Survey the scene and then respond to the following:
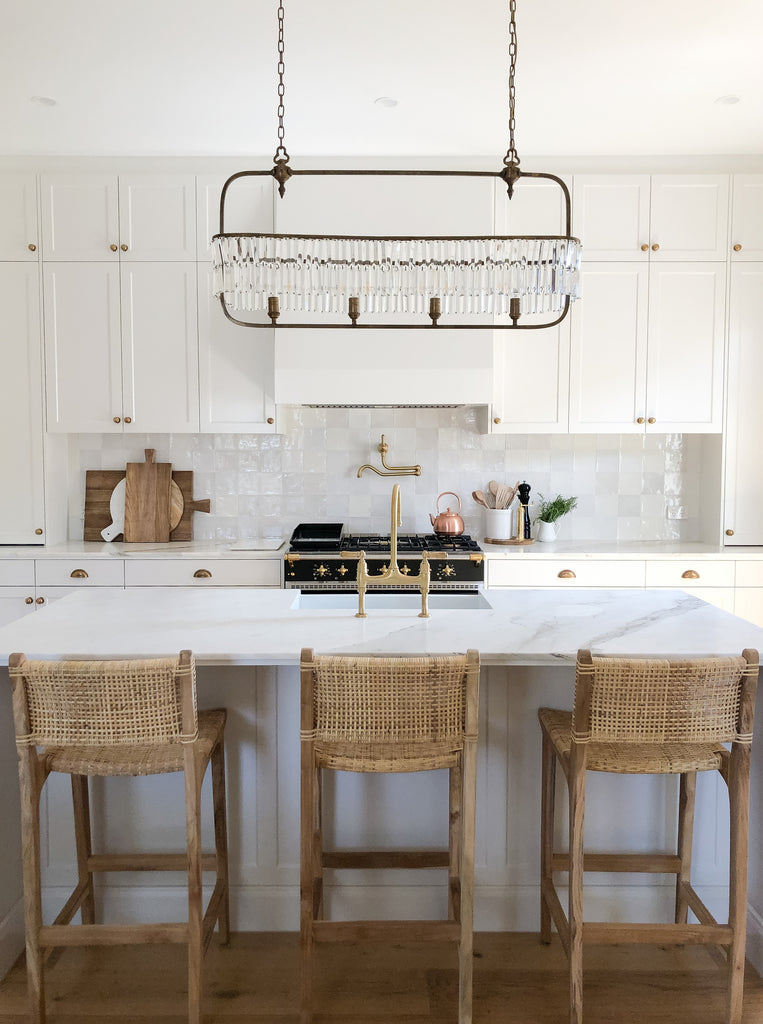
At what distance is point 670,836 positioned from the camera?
2.18 m

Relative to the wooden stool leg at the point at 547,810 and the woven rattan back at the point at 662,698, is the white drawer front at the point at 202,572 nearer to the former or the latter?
the wooden stool leg at the point at 547,810

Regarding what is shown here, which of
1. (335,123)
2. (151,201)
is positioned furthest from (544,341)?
(151,201)

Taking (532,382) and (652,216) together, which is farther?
(532,382)

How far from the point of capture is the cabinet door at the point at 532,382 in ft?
12.6

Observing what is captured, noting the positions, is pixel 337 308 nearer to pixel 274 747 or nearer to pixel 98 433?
pixel 274 747

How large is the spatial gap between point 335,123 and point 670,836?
10.1 feet

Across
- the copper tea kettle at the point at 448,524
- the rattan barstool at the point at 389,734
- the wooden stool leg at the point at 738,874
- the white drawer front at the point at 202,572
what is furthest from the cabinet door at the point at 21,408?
the wooden stool leg at the point at 738,874

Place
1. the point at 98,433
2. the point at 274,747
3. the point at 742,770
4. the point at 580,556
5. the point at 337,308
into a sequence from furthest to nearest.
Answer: the point at 98,433, the point at 580,556, the point at 274,747, the point at 337,308, the point at 742,770

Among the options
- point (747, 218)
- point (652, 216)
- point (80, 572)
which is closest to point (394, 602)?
point (80, 572)

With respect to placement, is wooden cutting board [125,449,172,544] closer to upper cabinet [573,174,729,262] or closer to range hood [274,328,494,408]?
range hood [274,328,494,408]

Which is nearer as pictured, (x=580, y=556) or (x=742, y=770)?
(x=742, y=770)

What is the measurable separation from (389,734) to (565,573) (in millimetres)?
2192

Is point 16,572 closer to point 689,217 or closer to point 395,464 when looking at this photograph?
point 395,464

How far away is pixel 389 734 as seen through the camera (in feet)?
5.54
